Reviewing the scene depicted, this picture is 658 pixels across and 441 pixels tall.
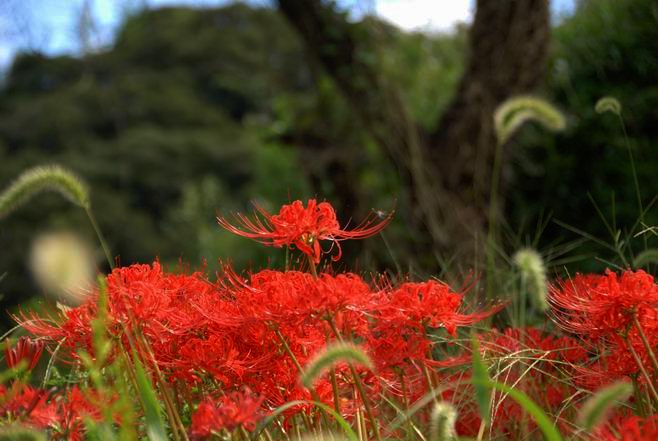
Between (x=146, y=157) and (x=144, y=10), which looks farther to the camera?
(x=144, y=10)

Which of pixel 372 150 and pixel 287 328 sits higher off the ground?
pixel 287 328

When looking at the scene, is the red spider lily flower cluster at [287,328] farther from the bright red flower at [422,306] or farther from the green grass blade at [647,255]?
the green grass blade at [647,255]

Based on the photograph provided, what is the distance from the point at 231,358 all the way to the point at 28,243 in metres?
16.7

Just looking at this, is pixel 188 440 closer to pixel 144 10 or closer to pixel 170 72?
pixel 170 72

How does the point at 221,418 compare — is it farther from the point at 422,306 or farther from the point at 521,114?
the point at 521,114

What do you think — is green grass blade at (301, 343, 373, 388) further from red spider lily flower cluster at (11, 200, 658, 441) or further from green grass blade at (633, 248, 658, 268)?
green grass blade at (633, 248, 658, 268)

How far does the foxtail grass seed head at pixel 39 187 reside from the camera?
2.05m

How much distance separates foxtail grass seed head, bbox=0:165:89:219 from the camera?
2.05 metres

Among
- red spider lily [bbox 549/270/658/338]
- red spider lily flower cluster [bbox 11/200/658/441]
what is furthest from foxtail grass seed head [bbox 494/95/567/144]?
red spider lily [bbox 549/270/658/338]

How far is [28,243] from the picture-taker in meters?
17.2

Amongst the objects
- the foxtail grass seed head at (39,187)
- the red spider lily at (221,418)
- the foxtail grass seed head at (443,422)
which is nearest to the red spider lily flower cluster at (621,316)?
the foxtail grass seed head at (443,422)

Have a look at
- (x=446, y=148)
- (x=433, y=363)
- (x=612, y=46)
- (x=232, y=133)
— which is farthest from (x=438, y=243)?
(x=232, y=133)

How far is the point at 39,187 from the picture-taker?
6.79 ft

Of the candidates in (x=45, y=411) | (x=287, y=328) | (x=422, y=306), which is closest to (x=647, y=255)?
(x=422, y=306)
